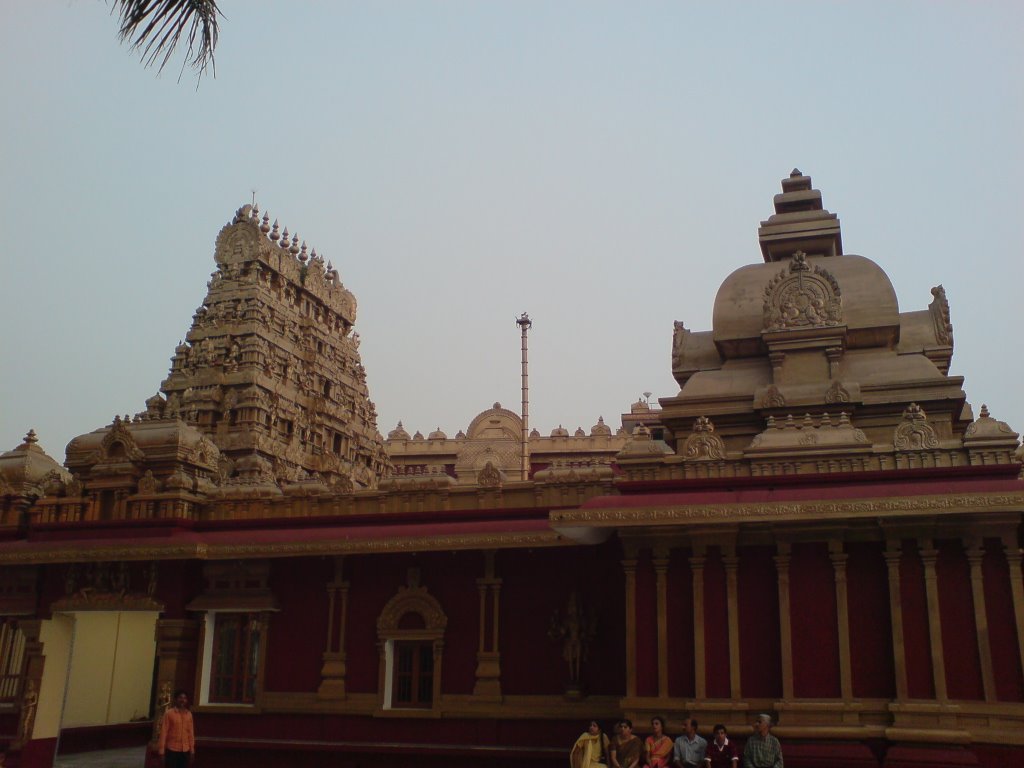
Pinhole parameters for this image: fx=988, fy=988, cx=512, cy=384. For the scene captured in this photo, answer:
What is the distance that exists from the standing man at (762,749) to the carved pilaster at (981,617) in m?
2.89

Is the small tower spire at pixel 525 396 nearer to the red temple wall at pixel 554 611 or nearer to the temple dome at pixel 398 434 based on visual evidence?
the temple dome at pixel 398 434

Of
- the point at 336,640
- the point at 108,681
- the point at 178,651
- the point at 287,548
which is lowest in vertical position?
the point at 108,681

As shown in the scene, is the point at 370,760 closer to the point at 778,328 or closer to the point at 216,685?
the point at 216,685

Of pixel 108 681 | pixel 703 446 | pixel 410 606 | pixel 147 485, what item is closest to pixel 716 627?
pixel 703 446

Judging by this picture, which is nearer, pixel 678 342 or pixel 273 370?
pixel 678 342

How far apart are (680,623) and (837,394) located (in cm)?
554

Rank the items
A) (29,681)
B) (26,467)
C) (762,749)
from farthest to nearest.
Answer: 1. (26,467)
2. (29,681)
3. (762,749)

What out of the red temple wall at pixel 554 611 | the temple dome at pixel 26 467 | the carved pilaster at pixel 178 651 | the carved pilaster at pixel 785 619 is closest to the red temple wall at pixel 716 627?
the carved pilaster at pixel 785 619

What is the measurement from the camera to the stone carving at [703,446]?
49.1 feet

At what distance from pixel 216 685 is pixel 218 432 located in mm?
10794

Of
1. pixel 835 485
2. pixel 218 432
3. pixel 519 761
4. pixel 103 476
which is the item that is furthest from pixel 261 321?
pixel 835 485

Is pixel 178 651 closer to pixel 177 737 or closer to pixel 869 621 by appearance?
pixel 177 737

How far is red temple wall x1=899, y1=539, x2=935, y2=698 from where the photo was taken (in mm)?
13016

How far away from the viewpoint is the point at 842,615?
13.5 metres
